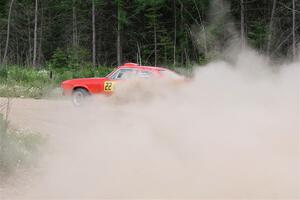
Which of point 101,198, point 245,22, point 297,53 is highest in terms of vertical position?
point 245,22

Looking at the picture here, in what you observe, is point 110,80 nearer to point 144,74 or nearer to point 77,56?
point 144,74

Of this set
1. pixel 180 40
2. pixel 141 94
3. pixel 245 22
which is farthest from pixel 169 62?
pixel 141 94

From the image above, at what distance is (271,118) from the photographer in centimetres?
1034

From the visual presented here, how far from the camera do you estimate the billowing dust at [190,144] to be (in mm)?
8062

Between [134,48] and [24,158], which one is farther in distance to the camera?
[134,48]

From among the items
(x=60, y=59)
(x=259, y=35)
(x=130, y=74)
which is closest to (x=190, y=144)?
(x=130, y=74)

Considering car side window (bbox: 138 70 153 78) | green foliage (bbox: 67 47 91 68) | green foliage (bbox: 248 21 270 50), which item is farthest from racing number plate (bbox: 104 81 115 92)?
green foliage (bbox: 67 47 91 68)

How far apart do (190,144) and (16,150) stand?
10.2 feet

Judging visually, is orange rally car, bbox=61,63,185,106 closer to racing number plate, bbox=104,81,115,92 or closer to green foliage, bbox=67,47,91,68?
racing number plate, bbox=104,81,115,92

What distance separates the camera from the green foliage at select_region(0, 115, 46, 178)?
9.11 metres

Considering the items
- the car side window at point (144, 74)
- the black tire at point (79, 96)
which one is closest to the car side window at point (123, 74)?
the car side window at point (144, 74)

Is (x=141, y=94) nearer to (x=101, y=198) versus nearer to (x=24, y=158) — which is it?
(x=24, y=158)

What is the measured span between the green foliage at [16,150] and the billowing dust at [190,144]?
28cm

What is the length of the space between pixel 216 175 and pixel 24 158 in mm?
3420
